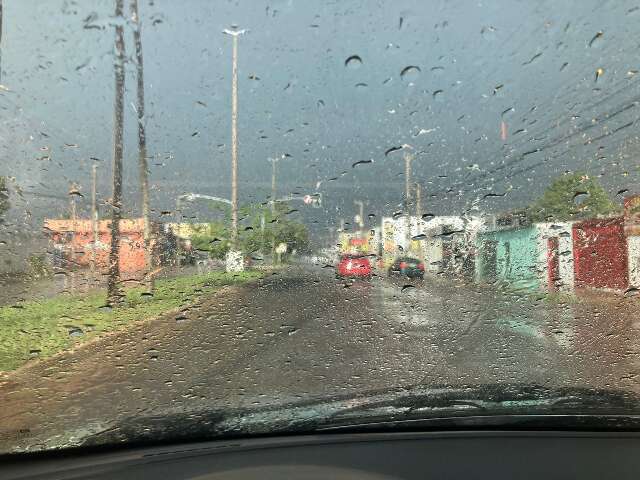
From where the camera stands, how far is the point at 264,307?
7102mm

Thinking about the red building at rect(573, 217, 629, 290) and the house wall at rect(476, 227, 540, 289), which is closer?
the red building at rect(573, 217, 629, 290)

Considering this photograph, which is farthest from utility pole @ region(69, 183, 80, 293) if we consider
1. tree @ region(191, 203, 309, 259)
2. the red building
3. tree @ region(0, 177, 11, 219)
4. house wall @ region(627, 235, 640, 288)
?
house wall @ region(627, 235, 640, 288)

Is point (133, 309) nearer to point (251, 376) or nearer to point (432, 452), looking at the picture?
point (251, 376)

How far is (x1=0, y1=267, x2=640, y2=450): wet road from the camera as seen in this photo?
189 inches

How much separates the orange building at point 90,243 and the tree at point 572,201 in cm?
464

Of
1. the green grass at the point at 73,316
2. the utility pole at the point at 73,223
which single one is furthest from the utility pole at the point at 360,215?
the utility pole at the point at 73,223

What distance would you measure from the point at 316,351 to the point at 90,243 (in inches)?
108

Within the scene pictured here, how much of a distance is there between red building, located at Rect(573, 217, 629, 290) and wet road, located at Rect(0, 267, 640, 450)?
247 millimetres

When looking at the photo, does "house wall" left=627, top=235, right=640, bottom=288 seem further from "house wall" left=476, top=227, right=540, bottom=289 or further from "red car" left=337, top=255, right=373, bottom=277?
"red car" left=337, top=255, right=373, bottom=277

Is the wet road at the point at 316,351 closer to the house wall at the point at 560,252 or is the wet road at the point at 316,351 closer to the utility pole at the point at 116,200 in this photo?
the house wall at the point at 560,252

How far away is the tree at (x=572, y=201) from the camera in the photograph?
261 inches

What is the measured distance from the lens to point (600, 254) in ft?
23.8

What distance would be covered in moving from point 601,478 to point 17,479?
10.3ft

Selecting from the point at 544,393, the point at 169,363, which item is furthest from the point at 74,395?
the point at 544,393
